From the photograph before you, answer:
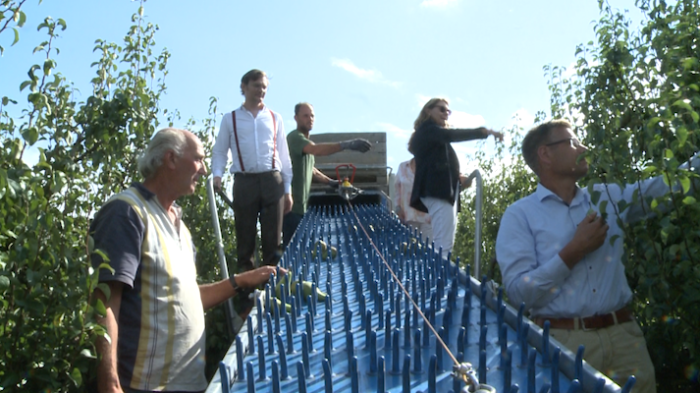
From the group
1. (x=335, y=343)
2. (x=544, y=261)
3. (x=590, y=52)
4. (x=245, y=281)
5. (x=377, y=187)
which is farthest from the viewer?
(x=377, y=187)

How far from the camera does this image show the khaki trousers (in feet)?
10.2

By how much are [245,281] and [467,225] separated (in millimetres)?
9927

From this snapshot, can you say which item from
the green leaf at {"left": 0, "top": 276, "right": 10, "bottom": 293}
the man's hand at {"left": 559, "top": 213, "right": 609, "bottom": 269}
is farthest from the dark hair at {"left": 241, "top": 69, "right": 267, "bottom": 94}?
the green leaf at {"left": 0, "top": 276, "right": 10, "bottom": 293}

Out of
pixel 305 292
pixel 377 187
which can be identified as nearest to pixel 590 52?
pixel 305 292

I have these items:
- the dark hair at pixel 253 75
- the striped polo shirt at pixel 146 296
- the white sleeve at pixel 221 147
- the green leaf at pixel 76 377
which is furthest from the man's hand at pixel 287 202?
the green leaf at pixel 76 377

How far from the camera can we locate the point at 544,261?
334 cm

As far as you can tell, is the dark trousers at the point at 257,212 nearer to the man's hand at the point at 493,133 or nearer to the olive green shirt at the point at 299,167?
the olive green shirt at the point at 299,167

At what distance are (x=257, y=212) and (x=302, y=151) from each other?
1.14 metres

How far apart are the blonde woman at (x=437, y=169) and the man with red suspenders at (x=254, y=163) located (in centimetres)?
113

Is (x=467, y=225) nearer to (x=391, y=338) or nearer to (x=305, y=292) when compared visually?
(x=305, y=292)

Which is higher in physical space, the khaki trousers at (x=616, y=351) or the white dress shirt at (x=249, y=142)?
the white dress shirt at (x=249, y=142)

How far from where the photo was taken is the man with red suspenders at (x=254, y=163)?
607 centimetres

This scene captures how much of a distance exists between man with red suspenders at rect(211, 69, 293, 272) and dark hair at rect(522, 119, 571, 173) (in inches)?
114

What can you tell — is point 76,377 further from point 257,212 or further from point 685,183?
point 257,212
